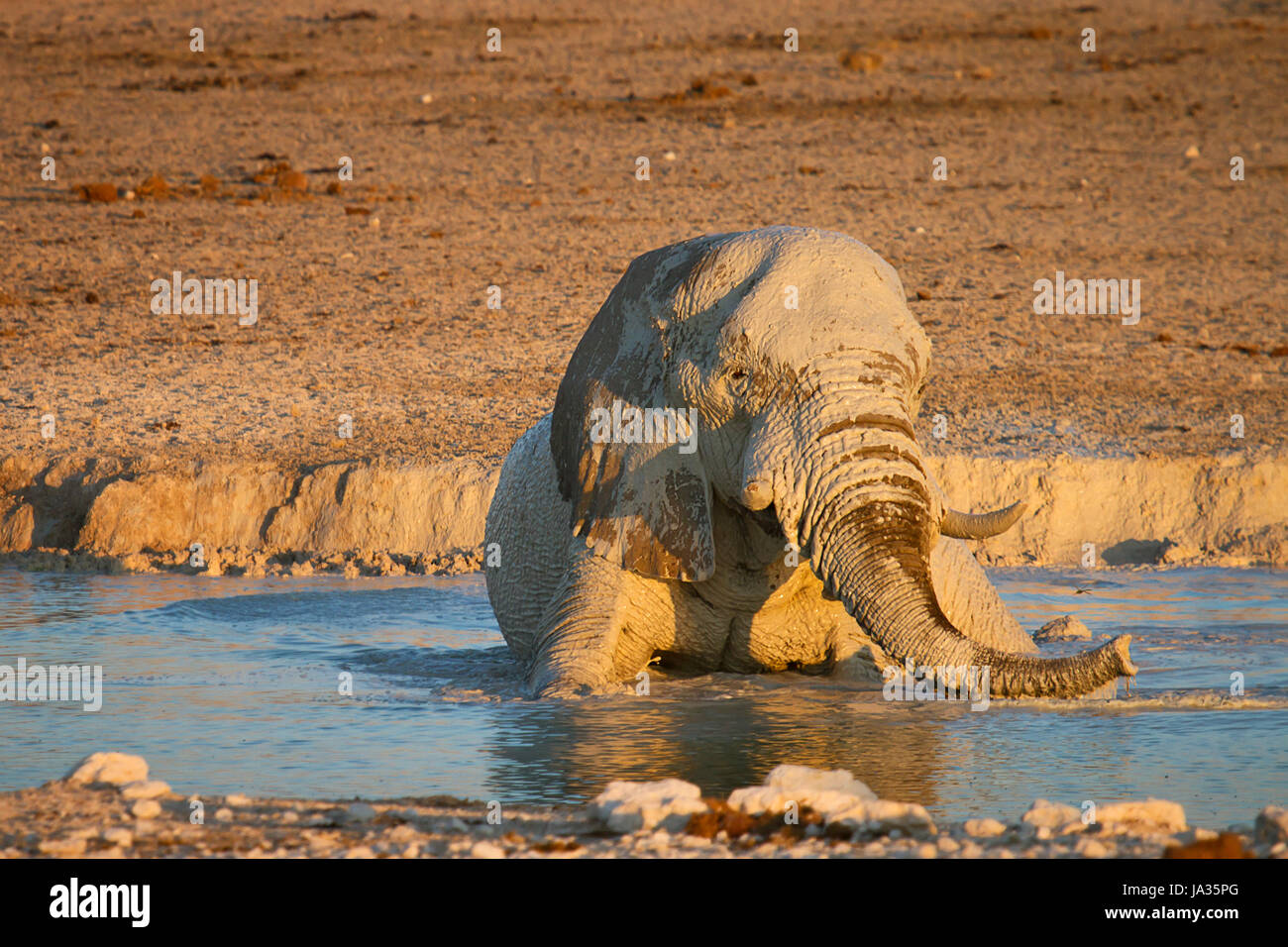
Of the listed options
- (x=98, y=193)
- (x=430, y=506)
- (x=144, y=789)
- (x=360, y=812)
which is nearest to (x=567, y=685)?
(x=360, y=812)

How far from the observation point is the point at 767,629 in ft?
23.4

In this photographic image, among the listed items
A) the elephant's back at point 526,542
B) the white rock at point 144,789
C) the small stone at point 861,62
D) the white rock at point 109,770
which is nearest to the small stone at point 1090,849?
the white rock at point 144,789

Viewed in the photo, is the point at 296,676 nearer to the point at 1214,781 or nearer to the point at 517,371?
the point at 1214,781

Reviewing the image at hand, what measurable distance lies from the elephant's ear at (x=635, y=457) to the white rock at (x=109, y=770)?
2.06 metres

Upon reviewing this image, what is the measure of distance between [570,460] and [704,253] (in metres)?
0.90

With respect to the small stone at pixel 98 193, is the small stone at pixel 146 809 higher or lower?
lower

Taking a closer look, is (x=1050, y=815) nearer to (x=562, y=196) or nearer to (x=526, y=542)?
(x=526, y=542)

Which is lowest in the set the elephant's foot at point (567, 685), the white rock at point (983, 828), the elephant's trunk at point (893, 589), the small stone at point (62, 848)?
the small stone at point (62, 848)

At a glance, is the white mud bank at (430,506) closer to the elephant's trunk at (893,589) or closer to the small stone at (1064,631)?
the small stone at (1064,631)

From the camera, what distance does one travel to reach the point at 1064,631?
8305 mm

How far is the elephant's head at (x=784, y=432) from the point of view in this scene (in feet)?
20.1

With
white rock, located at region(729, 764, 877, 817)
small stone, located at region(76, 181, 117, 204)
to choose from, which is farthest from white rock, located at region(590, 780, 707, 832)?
small stone, located at region(76, 181, 117, 204)
